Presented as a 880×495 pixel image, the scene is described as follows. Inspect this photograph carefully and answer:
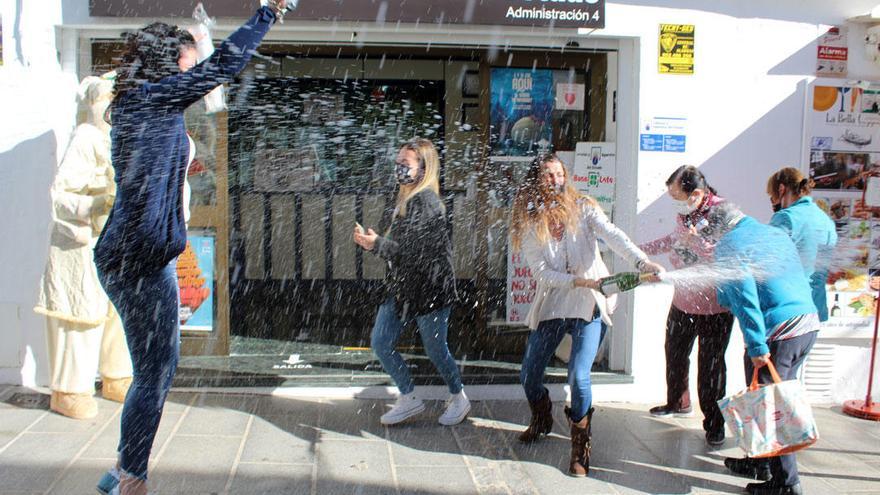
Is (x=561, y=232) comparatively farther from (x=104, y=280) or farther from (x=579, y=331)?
(x=104, y=280)

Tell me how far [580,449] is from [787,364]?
1.28 meters

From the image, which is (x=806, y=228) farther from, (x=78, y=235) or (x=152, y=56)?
(x=78, y=235)

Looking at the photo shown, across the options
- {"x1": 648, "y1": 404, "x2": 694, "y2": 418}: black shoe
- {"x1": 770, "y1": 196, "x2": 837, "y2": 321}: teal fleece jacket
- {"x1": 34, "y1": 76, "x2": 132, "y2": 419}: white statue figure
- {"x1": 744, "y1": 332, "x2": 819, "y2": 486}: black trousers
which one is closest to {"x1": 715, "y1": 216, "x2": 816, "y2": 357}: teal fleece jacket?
{"x1": 744, "y1": 332, "x2": 819, "y2": 486}: black trousers

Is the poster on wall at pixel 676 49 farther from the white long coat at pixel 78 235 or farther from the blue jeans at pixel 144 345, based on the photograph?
the blue jeans at pixel 144 345

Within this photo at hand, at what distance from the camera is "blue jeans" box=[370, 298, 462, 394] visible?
18.1ft

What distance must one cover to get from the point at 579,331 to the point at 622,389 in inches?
73.1

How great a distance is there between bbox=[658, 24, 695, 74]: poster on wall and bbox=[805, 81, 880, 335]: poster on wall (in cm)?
107

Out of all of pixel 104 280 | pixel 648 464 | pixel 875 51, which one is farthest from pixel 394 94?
pixel 104 280

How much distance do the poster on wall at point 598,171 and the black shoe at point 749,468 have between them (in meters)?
2.31

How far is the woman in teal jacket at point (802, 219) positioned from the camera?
5.07 meters

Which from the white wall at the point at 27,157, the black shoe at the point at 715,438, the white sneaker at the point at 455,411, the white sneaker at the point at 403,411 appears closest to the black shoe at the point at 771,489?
the black shoe at the point at 715,438

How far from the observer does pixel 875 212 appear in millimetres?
6723

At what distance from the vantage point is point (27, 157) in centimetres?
605

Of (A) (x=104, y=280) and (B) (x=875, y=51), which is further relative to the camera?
(B) (x=875, y=51)
